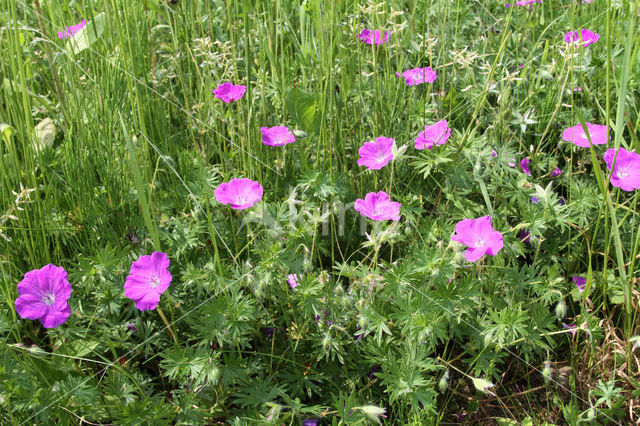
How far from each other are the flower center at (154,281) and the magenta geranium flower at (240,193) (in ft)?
A: 0.93

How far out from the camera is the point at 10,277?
170 cm

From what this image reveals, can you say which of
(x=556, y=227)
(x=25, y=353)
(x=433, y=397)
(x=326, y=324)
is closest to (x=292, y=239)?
(x=326, y=324)

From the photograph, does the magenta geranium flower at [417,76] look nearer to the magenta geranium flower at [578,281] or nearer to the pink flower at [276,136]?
the pink flower at [276,136]

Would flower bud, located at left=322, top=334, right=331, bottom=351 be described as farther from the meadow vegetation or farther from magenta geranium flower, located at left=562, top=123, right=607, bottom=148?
magenta geranium flower, located at left=562, top=123, right=607, bottom=148

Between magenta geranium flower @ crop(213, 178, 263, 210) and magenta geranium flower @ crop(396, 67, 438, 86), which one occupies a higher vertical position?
magenta geranium flower @ crop(396, 67, 438, 86)

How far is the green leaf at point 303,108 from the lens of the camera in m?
2.12

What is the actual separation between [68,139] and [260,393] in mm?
1005

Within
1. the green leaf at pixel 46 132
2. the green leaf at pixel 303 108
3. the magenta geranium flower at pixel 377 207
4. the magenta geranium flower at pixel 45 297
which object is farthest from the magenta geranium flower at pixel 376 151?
the green leaf at pixel 46 132

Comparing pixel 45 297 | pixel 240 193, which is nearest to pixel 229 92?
pixel 240 193

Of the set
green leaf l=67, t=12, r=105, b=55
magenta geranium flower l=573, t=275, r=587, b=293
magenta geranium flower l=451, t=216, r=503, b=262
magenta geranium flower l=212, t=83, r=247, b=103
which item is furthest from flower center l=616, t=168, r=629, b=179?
green leaf l=67, t=12, r=105, b=55

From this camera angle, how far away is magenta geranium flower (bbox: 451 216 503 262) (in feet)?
5.05

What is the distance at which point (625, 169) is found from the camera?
1.87m

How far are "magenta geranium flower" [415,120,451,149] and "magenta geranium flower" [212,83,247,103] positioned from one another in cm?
63

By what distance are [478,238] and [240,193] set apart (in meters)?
0.70
